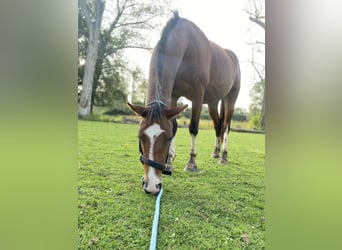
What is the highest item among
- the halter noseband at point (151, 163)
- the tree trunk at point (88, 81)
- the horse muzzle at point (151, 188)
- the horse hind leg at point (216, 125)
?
the tree trunk at point (88, 81)

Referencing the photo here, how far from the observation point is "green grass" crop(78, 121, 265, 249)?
67 cm

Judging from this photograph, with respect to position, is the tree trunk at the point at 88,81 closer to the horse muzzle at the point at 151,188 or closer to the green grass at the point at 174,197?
the green grass at the point at 174,197

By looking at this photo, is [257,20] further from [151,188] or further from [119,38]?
[151,188]

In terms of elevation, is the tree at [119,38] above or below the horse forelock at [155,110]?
above

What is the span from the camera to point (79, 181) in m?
0.67

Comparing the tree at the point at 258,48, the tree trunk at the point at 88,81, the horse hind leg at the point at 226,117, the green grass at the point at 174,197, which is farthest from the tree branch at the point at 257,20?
the tree trunk at the point at 88,81

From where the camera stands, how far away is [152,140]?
2.32 ft

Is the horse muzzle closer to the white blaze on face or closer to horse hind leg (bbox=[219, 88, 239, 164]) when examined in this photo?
the white blaze on face

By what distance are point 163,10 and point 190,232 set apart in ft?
1.84

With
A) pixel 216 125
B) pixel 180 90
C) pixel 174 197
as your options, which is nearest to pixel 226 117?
pixel 216 125

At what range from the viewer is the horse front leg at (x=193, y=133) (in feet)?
2.43

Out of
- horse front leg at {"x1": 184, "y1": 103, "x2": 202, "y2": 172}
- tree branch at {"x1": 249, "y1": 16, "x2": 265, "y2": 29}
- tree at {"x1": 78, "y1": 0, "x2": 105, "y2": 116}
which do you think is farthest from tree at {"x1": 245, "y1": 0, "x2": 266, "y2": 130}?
tree at {"x1": 78, "y1": 0, "x2": 105, "y2": 116}

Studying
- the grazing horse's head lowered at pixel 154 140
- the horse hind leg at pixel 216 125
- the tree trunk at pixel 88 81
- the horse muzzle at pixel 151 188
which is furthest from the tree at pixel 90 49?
the horse hind leg at pixel 216 125
